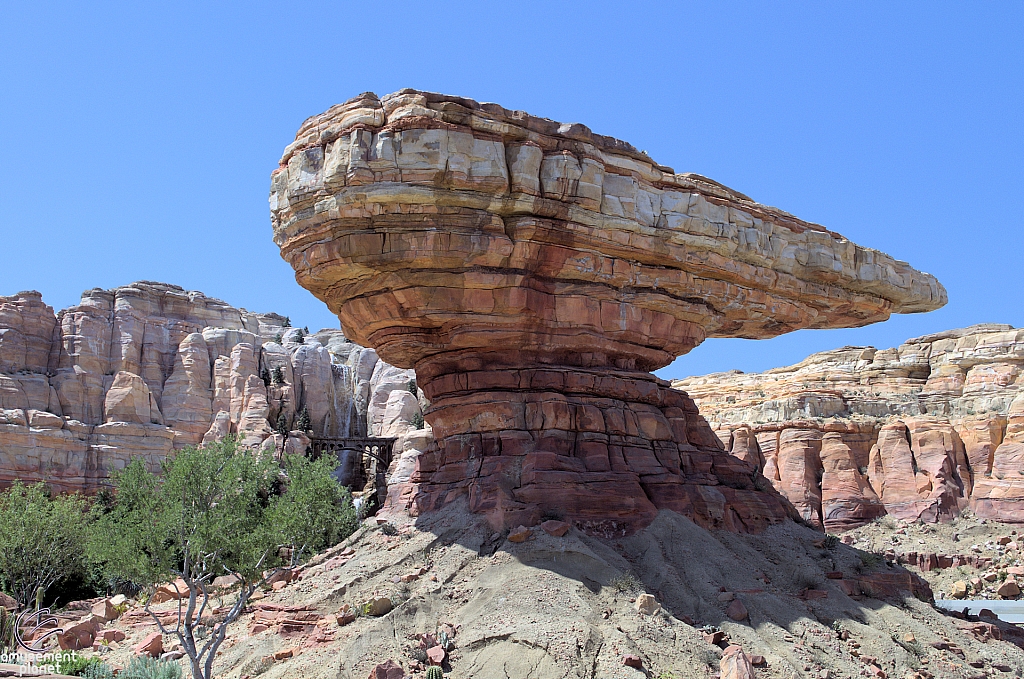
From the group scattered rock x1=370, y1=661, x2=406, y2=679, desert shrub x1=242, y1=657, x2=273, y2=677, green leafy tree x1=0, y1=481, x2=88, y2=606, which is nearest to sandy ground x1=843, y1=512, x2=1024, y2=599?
scattered rock x1=370, y1=661, x2=406, y2=679

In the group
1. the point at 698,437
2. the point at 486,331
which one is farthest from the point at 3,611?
the point at 698,437

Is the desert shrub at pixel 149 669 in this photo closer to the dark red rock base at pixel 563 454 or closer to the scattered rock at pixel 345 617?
the scattered rock at pixel 345 617

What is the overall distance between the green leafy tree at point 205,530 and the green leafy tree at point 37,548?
1022 cm

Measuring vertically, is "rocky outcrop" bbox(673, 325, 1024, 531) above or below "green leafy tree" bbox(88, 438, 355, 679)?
above

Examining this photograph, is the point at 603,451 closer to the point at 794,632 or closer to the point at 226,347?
the point at 794,632

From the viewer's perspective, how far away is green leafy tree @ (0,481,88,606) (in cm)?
2712

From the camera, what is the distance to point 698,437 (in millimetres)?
22703

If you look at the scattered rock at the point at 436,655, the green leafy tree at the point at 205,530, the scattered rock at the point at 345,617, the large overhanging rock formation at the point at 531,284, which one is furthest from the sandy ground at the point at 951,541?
the green leafy tree at the point at 205,530

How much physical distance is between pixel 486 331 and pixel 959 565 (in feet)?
96.1

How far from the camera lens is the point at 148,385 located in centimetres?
5678

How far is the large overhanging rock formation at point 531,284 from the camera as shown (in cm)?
1811

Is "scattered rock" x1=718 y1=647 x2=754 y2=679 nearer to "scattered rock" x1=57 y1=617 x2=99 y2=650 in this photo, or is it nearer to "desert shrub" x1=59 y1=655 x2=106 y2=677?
"desert shrub" x1=59 y1=655 x2=106 y2=677

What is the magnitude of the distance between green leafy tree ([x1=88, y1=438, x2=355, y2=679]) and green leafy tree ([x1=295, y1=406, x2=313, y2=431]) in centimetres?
3825

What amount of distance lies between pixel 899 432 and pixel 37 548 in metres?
41.0
